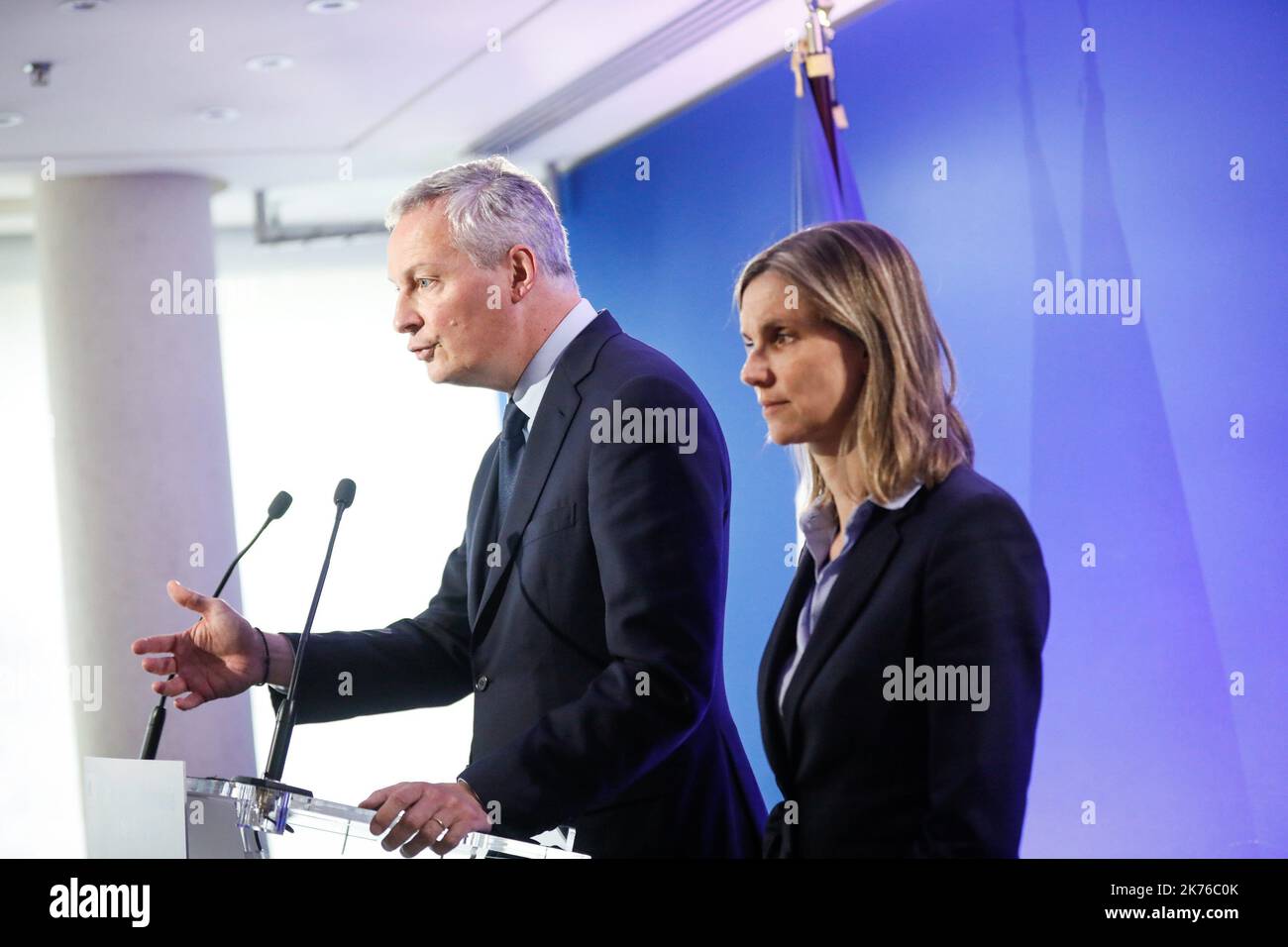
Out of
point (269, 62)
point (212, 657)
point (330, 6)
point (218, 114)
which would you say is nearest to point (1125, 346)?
point (212, 657)

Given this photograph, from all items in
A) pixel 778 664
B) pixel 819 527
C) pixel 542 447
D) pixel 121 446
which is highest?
pixel 121 446

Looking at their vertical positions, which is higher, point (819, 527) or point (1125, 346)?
point (1125, 346)

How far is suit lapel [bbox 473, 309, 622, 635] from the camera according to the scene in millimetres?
2109

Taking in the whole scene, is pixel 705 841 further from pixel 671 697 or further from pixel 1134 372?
pixel 1134 372

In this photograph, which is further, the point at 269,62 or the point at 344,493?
the point at 269,62

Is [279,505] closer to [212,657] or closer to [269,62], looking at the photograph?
[212,657]

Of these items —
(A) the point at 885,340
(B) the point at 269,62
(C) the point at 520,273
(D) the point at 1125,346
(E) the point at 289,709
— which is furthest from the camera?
(B) the point at 269,62

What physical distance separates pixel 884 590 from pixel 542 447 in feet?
2.18

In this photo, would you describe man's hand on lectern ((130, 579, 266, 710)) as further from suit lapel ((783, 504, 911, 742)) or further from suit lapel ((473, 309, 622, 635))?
suit lapel ((783, 504, 911, 742))

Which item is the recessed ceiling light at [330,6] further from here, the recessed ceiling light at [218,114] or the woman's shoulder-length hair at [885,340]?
the woman's shoulder-length hair at [885,340]

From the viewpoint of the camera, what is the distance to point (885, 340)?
1.77 meters

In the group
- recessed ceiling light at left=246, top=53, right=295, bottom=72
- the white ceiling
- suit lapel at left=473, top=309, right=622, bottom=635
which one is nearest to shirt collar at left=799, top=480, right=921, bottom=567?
suit lapel at left=473, top=309, right=622, bottom=635

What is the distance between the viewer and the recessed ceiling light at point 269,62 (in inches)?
181
